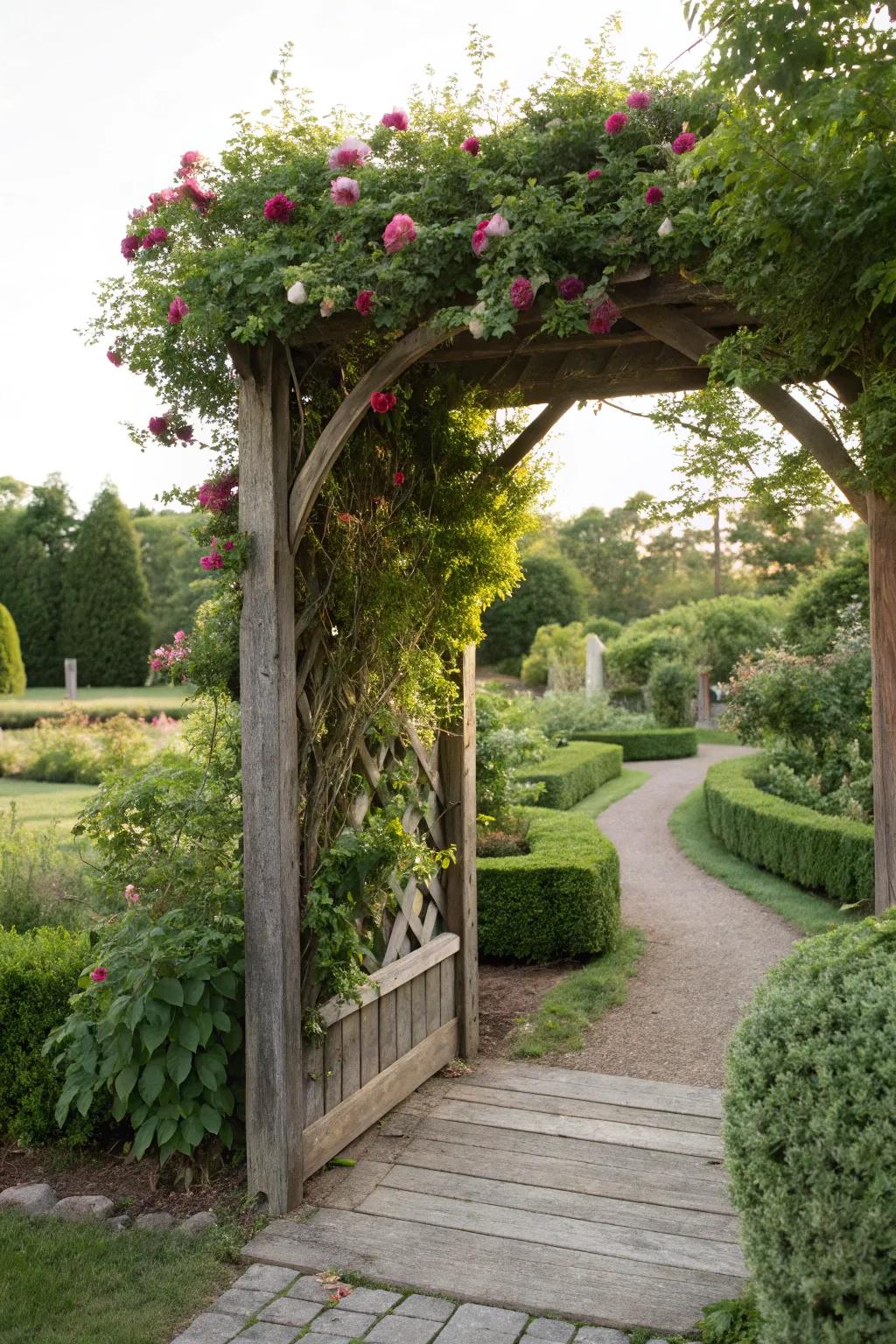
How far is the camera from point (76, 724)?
15.8 m

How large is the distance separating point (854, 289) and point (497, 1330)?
2696 millimetres

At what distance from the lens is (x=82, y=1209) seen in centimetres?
321

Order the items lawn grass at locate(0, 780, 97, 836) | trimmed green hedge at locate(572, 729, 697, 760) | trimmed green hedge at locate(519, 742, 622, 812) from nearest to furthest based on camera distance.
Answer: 1. lawn grass at locate(0, 780, 97, 836)
2. trimmed green hedge at locate(519, 742, 622, 812)
3. trimmed green hedge at locate(572, 729, 697, 760)

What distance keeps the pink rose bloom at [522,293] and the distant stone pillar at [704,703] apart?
19.2m

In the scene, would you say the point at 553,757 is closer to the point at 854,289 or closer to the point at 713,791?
the point at 713,791

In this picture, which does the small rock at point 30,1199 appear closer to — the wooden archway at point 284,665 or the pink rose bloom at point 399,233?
the wooden archway at point 284,665

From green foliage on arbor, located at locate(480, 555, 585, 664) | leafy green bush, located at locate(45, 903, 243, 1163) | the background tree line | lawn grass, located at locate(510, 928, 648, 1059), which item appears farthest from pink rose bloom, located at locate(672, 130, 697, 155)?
the background tree line

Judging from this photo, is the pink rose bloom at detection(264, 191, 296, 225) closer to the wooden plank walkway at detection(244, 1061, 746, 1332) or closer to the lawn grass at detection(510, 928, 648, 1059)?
the wooden plank walkway at detection(244, 1061, 746, 1332)

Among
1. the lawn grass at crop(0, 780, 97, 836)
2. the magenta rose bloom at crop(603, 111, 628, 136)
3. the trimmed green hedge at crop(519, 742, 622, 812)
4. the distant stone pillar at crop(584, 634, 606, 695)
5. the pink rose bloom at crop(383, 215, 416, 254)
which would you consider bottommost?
the lawn grass at crop(0, 780, 97, 836)

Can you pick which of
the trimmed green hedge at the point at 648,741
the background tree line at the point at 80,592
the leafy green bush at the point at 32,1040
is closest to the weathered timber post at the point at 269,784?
the leafy green bush at the point at 32,1040

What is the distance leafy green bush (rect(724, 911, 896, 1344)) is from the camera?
1.83 meters

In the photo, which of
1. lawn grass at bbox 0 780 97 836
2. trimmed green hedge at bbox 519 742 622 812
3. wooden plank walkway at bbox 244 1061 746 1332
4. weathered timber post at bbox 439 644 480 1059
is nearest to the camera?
wooden plank walkway at bbox 244 1061 746 1332

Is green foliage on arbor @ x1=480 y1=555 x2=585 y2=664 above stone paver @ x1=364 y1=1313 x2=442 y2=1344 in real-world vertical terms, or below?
above

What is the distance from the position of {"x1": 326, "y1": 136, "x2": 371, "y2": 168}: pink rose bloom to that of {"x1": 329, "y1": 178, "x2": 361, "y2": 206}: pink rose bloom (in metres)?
0.06
